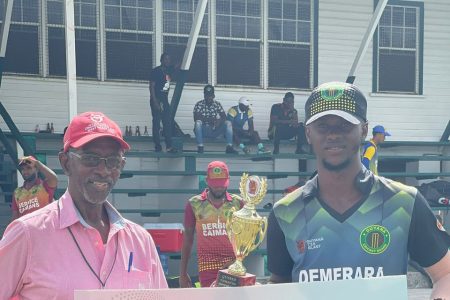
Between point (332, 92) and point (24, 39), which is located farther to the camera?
point (24, 39)

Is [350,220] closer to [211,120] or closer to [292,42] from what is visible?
[211,120]

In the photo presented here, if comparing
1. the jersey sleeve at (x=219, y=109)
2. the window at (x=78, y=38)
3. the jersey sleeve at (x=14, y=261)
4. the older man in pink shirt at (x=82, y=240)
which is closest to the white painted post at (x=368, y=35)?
the jersey sleeve at (x=219, y=109)

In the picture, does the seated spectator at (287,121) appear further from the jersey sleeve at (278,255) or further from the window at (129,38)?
the jersey sleeve at (278,255)

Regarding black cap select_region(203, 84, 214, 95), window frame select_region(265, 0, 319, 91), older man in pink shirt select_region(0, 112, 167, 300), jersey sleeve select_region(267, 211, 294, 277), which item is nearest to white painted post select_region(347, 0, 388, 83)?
→ window frame select_region(265, 0, 319, 91)

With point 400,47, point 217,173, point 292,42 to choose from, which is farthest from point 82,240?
point 400,47

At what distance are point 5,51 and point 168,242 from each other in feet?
15.7

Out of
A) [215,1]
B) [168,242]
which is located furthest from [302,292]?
[215,1]

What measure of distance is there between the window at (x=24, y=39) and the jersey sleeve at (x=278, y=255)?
10.6 meters

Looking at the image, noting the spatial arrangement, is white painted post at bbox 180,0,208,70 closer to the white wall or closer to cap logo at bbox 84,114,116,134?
the white wall

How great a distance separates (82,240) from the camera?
2486mm

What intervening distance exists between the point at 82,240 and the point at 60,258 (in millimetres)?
127

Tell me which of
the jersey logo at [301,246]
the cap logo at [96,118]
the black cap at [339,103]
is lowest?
the jersey logo at [301,246]

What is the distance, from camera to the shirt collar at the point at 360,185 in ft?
8.73

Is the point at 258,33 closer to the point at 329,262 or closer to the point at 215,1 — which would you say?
the point at 215,1
